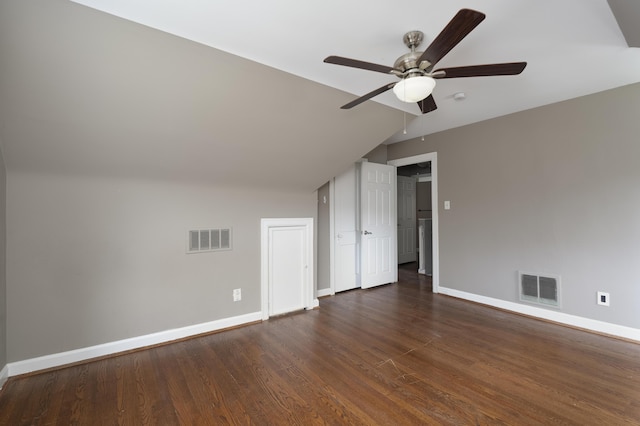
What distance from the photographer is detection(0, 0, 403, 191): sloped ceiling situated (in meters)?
1.63

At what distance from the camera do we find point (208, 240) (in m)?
2.94

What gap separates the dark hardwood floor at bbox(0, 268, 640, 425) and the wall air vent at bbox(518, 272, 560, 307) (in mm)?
305

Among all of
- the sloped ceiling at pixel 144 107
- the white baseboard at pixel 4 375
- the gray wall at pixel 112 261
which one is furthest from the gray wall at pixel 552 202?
the white baseboard at pixel 4 375

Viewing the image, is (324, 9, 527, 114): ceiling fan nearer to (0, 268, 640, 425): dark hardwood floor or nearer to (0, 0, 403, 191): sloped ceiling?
(0, 0, 403, 191): sloped ceiling

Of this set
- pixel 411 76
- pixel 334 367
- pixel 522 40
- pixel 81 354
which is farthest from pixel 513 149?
pixel 81 354

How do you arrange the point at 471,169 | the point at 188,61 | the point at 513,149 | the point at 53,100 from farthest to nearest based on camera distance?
the point at 471,169
the point at 513,149
the point at 188,61
the point at 53,100

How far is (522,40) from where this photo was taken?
77.9 inches

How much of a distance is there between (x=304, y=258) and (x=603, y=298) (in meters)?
3.25

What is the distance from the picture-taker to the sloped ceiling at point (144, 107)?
163 centimetres

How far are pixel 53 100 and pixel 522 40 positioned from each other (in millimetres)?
3301

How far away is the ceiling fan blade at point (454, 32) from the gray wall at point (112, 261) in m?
2.29

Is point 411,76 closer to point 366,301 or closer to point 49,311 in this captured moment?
point 366,301

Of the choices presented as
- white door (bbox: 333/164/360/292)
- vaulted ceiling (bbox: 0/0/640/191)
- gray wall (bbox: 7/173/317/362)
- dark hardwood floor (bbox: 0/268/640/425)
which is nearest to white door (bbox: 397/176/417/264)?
white door (bbox: 333/164/360/292)

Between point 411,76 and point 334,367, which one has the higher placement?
point 411,76
